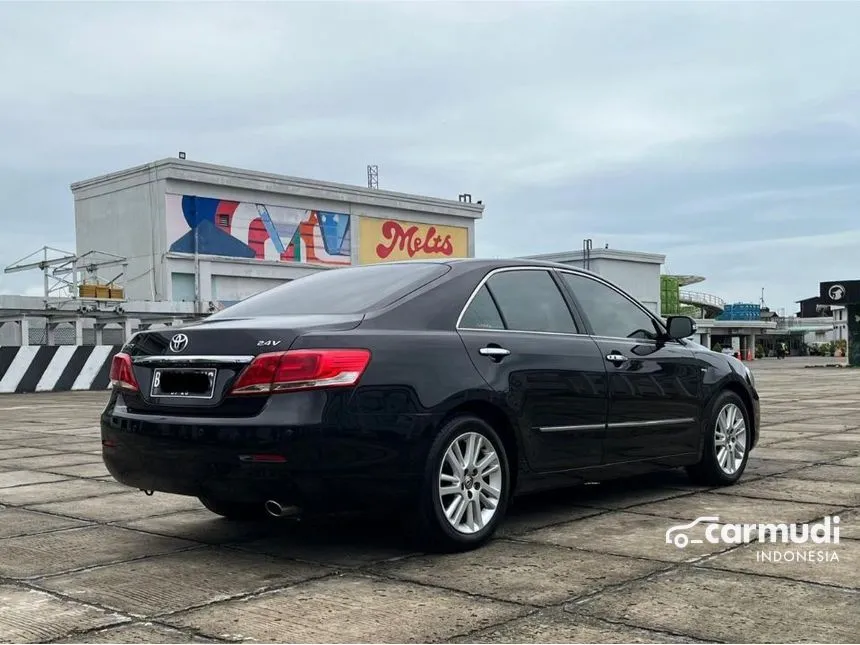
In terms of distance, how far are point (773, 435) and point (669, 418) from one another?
471 cm

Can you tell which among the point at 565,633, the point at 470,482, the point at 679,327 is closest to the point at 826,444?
the point at 679,327

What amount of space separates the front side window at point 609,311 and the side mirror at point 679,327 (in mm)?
98

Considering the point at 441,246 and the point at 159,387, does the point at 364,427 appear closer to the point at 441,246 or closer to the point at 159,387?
the point at 159,387

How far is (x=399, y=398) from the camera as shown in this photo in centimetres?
480

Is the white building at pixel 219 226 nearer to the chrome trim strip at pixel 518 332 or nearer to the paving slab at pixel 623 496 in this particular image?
the paving slab at pixel 623 496

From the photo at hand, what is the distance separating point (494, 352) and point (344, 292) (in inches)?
36.9

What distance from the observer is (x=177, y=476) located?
4.85 metres

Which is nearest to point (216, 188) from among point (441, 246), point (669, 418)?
point (441, 246)

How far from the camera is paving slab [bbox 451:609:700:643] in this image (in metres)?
3.55

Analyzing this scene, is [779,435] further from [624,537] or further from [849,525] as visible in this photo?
[624,537]

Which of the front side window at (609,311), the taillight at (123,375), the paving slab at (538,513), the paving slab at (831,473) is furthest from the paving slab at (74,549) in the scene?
the paving slab at (831,473)

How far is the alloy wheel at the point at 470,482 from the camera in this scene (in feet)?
16.4

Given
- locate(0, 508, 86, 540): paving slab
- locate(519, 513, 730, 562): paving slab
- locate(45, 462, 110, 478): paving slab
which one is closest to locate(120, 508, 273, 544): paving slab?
locate(0, 508, 86, 540): paving slab

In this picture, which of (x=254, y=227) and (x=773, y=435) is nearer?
(x=773, y=435)
